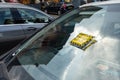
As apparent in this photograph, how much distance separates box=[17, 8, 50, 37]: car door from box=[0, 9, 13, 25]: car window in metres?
0.25

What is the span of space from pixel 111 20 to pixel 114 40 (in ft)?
1.03

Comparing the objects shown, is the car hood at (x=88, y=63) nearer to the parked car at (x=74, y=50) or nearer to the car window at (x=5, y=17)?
the parked car at (x=74, y=50)

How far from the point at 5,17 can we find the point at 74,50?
12.9 ft

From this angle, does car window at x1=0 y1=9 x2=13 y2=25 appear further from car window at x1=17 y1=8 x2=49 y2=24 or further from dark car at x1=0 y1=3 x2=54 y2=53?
car window at x1=17 y1=8 x2=49 y2=24

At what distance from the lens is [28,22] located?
6203mm

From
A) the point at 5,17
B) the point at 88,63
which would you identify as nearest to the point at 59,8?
the point at 5,17

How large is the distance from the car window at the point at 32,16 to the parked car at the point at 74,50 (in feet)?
11.3

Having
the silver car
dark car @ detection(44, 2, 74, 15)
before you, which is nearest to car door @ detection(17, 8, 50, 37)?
the silver car

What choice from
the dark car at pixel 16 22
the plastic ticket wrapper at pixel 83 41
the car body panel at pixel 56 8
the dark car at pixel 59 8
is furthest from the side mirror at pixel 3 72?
the car body panel at pixel 56 8

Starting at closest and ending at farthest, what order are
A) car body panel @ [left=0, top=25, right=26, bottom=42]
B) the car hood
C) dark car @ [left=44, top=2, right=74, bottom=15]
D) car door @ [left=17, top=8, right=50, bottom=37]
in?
the car hood, car body panel @ [left=0, top=25, right=26, bottom=42], car door @ [left=17, top=8, right=50, bottom=37], dark car @ [left=44, top=2, right=74, bottom=15]

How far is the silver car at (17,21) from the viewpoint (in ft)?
19.1

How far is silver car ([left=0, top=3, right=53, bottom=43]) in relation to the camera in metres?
5.82

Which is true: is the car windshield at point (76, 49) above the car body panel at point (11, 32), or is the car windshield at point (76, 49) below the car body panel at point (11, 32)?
above

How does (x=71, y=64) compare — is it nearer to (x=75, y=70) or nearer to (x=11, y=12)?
(x=75, y=70)
